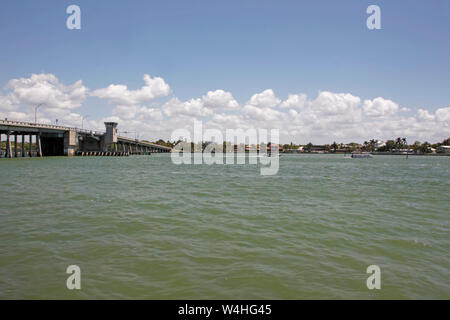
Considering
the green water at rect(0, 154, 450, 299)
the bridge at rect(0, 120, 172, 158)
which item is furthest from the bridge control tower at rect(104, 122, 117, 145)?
the green water at rect(0, 154, 450, 299)

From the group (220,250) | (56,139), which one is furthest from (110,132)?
(220,250)

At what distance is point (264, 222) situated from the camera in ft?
45.7

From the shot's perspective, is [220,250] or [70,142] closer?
[220,250]

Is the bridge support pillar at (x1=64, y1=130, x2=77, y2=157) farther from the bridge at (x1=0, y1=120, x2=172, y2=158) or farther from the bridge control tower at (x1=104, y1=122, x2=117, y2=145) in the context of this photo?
the bridge control tower at (x1=104, y1=122, x2=117, y2=145)

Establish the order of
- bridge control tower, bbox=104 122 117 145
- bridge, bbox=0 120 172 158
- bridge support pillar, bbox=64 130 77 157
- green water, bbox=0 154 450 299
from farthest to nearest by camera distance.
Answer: bridge control tower, bbox=104 122 117 145 < bridge support pillar, bbox=64 130 77 157 < bridge, bbox=0 120 172 158 < green water, bbox=0 154 450 299

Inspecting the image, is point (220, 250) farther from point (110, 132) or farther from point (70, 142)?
point (110, 132)

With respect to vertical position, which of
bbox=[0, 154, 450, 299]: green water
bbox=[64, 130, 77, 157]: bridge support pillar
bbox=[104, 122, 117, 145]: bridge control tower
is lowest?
bbox=[0, 154, 450, 299]: green water

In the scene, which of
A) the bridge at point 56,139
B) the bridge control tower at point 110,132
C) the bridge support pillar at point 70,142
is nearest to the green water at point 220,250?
the bridge at point 56,139

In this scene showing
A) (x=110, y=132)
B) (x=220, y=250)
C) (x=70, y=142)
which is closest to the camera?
(x=220, y=250)

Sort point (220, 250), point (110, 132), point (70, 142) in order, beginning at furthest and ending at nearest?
point (110, 132), point (70, 142), point (220, 250)

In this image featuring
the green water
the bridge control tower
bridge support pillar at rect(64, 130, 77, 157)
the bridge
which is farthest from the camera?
the bridge control tower
